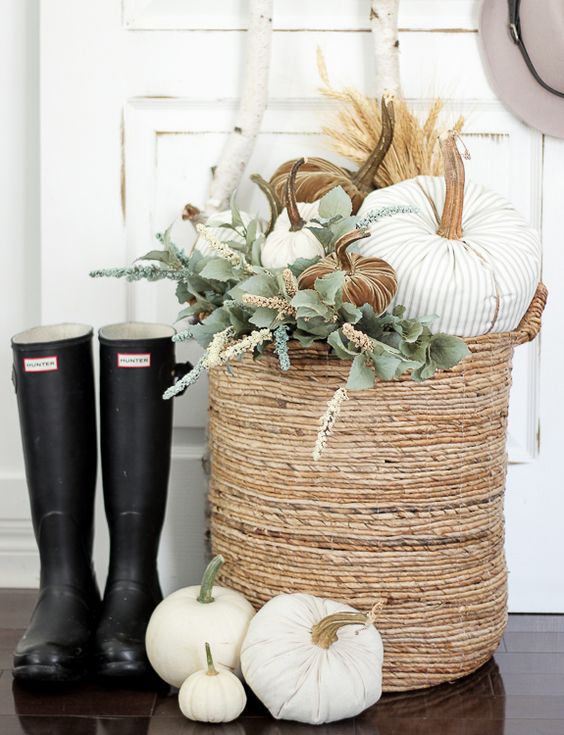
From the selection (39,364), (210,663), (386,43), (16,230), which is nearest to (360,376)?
(210,663)

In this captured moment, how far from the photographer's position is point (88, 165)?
147 cm

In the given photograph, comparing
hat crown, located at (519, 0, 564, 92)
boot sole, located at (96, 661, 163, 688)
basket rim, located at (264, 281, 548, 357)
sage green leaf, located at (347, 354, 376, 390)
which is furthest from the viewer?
hat crown, located at (519, 0, 564, 92)

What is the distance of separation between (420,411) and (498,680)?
1.27 feet

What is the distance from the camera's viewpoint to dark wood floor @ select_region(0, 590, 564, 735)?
1094mm

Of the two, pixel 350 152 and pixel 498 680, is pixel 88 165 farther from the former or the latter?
pixel 498 680

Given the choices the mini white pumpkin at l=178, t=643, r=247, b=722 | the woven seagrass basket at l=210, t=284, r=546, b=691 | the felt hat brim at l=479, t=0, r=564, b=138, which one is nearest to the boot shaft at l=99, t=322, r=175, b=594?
the woven seagrass basket at l=210, t=284, r=546, b=691

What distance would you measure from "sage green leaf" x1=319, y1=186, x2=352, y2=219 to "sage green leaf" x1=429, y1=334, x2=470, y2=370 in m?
0.17

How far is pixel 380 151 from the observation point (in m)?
1.24

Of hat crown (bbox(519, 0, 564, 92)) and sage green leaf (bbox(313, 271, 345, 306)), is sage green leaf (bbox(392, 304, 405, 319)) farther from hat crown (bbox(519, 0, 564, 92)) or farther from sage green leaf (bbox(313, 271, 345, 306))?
hat crown (bbox(519, 0, 564, 92))

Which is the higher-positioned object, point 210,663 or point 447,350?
point 447,350

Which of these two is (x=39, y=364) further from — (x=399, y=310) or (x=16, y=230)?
(x=399, y=310)

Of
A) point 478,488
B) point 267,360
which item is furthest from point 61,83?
point 478,488

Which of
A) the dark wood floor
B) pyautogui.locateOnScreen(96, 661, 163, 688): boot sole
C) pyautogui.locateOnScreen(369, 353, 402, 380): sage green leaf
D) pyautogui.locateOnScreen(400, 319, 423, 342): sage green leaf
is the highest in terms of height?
pyautogui.locateOnScreen(400, 319, 423, 342): sage green leaf

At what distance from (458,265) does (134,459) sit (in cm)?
50
